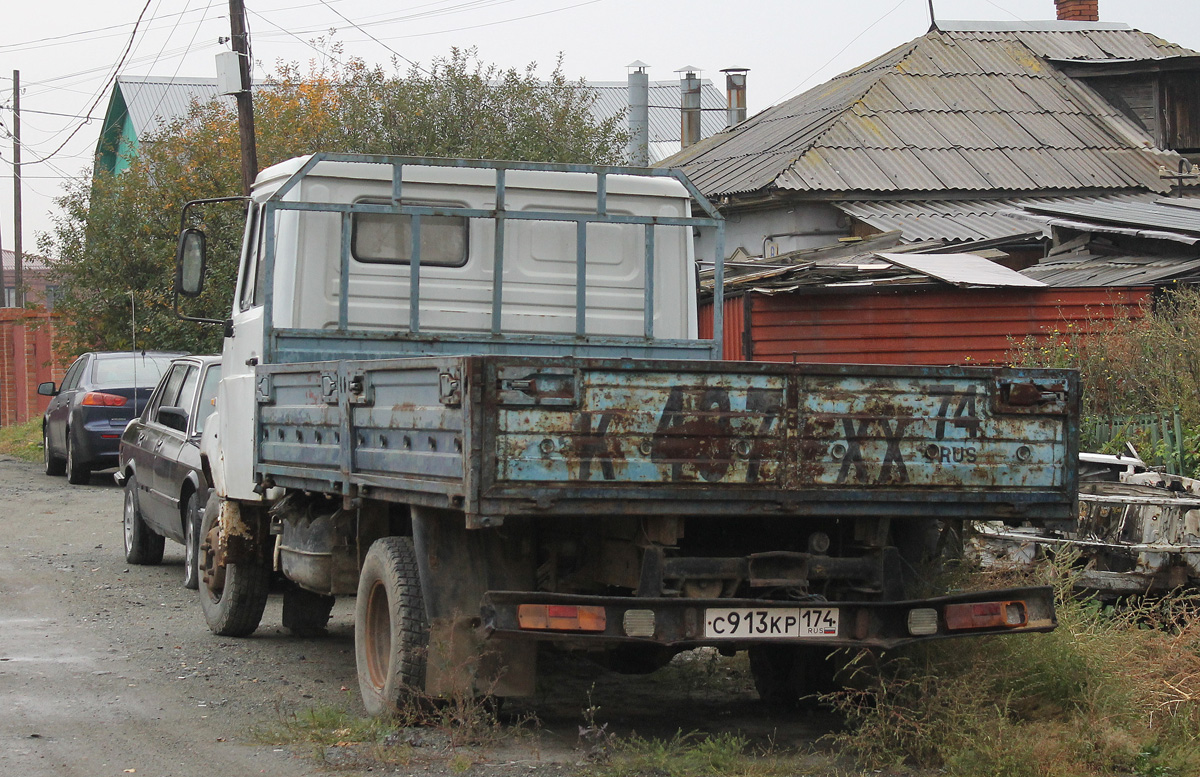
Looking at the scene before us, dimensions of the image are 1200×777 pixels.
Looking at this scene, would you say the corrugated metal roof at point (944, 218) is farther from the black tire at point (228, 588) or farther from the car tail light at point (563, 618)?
the car tail light at point (563, 618)

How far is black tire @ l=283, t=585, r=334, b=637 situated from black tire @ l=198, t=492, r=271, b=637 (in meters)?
0.26

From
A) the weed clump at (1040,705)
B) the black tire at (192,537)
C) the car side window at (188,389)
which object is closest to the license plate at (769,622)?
the weed clump at (1040,705)

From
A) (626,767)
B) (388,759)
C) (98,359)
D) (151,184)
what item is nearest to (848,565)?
(626,767)

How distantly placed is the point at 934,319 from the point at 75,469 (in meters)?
10.1

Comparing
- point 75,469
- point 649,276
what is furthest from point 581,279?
point 75,469

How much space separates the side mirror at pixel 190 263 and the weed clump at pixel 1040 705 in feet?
14.4

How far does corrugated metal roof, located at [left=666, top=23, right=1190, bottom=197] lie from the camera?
20406 millimetres

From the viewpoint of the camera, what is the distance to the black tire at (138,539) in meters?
11.0

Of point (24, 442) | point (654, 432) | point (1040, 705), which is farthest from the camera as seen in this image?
point (24, 442)

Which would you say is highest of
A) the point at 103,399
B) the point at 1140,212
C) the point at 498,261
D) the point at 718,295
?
the point at 1140,212

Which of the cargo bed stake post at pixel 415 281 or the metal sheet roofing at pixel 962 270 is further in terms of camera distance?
the metal sheet roofing at pixel 962 270

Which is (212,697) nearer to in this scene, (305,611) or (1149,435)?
(305,611)

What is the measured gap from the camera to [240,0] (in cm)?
1714

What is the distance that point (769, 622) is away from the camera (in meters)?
5.09
